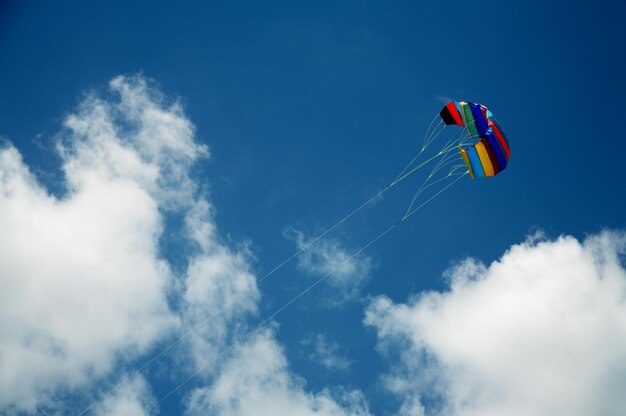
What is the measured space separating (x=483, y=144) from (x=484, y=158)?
0.50 meters

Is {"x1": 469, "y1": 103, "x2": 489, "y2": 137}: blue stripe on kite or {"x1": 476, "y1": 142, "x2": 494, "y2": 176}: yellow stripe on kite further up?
{"x1": 469, "y1": 103, "x2": 489, "y2": 137}: blue stripe on kite

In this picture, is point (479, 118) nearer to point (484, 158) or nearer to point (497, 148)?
point (497, 148)

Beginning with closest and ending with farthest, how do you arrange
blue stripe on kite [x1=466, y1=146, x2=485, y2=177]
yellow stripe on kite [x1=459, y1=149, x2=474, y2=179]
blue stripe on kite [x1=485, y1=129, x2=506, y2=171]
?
blue stripe on kite [x1=485, y1=129, x2=506, y2=171] < blue stripe on kite [x1=466, y1=146, x2=485, y2=177] < yellow stripe on kite [x1=459, y1=149, x2=474, y2=179]

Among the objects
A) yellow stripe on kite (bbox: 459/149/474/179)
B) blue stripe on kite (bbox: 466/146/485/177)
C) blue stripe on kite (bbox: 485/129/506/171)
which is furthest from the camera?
yellow stripe on kite (bbox: 459/149/474/179)

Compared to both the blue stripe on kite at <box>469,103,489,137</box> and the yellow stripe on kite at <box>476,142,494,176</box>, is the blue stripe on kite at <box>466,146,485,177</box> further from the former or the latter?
the blue stripe on kite at <box>469,103,489,137</box>

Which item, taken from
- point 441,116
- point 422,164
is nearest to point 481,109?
point 441,116

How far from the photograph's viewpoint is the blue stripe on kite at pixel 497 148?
13.4 metres

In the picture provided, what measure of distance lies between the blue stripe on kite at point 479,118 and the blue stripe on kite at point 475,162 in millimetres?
749

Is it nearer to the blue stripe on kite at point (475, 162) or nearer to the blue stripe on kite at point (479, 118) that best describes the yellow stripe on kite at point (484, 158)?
the blue stripe on kite at point (475, 162)

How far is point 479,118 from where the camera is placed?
13.5 m

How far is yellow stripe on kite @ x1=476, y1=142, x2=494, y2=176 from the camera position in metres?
13.5

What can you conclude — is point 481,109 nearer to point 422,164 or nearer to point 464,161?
point 464,161

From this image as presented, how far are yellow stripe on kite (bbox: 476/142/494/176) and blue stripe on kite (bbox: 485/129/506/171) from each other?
1.01ft

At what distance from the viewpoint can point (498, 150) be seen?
13539 millimetres
